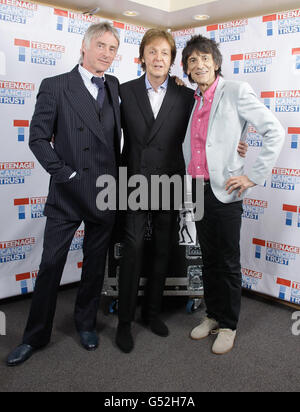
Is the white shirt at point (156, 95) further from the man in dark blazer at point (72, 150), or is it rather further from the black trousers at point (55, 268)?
the black trousers at point (55, 268)

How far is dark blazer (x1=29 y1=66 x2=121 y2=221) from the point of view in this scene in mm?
1928

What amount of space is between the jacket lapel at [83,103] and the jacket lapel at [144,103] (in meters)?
0.27

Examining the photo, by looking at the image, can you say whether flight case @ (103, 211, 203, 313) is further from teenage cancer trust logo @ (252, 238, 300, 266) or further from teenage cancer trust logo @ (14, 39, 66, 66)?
teenage cancer trust logo @ (14, 39, 66, 66)

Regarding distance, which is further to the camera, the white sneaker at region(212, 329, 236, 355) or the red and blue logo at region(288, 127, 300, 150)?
the red and blue logo at region(288, 127, 300, 150)

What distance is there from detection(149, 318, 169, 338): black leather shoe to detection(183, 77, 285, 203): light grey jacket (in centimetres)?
87

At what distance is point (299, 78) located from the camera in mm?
2604

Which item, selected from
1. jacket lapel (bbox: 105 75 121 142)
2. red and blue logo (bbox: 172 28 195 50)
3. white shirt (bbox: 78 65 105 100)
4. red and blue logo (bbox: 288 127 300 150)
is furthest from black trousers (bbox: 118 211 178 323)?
red and blue logo (bbox: 172 28 195 50)

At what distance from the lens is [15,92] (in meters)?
2.59

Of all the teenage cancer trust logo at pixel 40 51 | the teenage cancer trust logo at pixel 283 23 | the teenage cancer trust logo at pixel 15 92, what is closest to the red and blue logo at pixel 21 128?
the teenage cancer trust logo at pixel 15 92

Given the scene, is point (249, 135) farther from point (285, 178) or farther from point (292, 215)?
point (292, 215)
